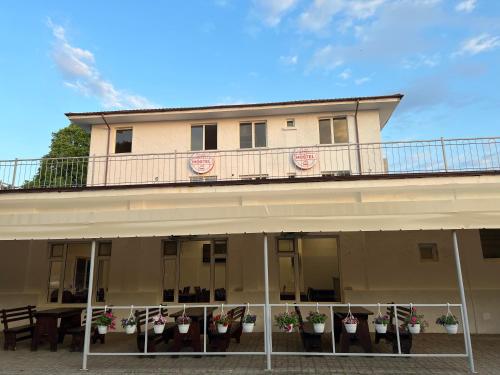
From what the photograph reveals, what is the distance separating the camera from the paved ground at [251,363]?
20.8ft

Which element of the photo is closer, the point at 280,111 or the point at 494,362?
the point at 494,362

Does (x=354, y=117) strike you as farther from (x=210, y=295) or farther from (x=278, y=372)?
(x=278, y=372)

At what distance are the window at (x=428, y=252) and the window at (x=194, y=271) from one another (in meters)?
5.56

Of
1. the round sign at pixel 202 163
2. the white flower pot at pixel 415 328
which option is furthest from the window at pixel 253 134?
the white flower pot at pixel 415 328

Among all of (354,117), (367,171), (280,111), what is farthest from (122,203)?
(354,117)

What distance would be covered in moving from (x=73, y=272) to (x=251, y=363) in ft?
23.6

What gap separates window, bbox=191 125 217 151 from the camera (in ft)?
46.1

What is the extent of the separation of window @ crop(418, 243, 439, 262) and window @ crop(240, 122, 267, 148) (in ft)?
21.4

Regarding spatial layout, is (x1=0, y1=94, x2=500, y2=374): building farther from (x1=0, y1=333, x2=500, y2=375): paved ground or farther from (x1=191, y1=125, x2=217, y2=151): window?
(x1=0, y1=333, x2=500, y2=375): paved ground

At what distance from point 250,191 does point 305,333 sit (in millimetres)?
3379

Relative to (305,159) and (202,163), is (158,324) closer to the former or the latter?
(202,163)

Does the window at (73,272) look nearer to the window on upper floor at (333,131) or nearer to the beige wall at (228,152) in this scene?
the beige wall at (228,152)

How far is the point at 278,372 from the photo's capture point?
6.23 metres

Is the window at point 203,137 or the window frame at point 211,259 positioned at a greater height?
the window at point 203,137
